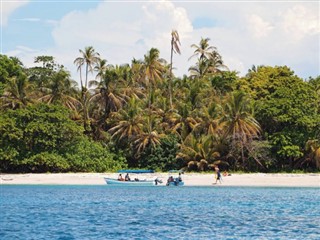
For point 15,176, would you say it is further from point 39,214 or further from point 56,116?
point 39,214

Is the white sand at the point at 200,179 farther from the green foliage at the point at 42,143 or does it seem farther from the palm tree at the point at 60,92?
the palm tree at the point at 60,92

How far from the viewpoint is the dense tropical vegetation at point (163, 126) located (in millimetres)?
52625

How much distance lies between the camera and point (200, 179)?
4978 centimetres

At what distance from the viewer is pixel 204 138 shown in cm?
5344

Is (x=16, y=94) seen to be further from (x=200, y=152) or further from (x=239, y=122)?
(x=239, y=122)

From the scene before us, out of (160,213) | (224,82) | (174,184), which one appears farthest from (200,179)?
(160,213)

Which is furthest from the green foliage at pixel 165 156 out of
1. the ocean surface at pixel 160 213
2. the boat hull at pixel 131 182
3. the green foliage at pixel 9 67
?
the green foliage at pixel 9 67

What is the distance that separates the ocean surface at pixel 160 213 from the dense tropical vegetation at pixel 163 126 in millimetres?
8616

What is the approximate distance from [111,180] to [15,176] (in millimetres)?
9557

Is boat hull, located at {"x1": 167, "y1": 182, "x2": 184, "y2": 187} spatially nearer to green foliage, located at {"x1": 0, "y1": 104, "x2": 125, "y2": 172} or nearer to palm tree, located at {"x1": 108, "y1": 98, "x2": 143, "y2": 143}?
green foliage, located at {"x1": 0, "y1": 104, "x2": 125, "y2": 172}

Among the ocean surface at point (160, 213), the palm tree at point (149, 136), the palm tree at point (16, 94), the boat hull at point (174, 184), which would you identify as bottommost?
the ocean surface at point (160, 213)

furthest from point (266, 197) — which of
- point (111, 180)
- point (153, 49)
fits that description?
point (153, 49)

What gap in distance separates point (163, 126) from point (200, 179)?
10156 millimetres

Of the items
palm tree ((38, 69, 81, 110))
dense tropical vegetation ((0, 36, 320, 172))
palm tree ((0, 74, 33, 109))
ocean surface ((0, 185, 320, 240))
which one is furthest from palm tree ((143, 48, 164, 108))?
ocean surface ((0, 185, 320, 240))
